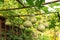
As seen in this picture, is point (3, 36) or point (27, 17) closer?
point (27, 17)

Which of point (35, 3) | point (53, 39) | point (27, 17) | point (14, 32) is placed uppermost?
point (35, 3)

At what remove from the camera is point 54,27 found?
8.64ft

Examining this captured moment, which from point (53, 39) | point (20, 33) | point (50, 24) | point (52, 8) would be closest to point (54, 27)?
point (50, 24)

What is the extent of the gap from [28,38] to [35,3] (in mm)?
2969

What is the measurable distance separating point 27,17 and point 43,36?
9.34 ft

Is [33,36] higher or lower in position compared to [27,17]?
lower

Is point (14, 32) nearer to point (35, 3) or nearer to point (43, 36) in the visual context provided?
point (43, 36)

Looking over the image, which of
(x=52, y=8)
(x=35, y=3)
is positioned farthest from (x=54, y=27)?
(x=35, y=3)

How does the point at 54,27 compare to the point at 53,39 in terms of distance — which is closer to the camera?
the point at 54,27

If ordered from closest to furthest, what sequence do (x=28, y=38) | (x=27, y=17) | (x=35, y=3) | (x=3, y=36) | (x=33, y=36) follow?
(x=35, y=3)
(x=27, y=17)
(x=3, y=36)
(x=28, y=38)
(x=33, y=36)

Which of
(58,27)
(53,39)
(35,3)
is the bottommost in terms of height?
(53,39)

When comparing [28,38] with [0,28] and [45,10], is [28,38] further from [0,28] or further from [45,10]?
[45,10]

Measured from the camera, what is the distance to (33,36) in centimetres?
473

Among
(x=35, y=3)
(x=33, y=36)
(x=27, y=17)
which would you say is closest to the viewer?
(x=35, y=3)
